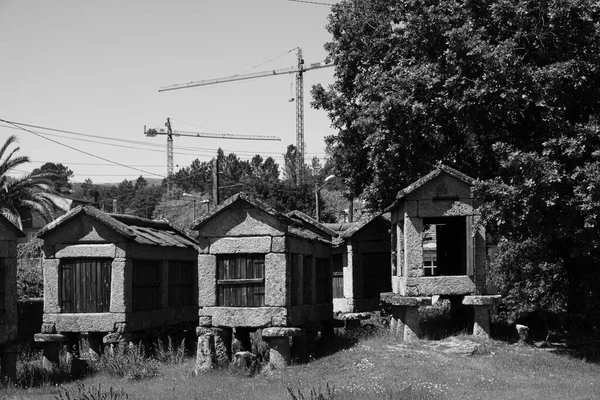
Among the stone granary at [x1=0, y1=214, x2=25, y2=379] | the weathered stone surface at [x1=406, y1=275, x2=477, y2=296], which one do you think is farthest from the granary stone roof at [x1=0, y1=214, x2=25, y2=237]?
the weathered stone surface at [x1=406, y1=275, x2=477, y2=296]

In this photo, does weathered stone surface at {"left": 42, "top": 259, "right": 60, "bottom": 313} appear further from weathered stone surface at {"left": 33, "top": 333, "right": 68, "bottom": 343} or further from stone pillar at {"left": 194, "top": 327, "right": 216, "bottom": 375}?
stone pillar at {"left": 194, "top": 327, "right": 216, "bottom": 375}

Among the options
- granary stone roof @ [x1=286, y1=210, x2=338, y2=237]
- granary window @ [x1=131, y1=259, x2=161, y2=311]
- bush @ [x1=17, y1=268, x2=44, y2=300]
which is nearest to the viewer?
granary window @ [x1=131, y1=259, x2=161, y2=311]

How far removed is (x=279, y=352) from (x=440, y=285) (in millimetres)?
4383

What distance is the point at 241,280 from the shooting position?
18859 millimetres

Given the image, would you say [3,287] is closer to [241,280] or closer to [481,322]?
[241,280]

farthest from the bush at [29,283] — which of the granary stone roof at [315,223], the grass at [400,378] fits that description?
the grass at [400,378]

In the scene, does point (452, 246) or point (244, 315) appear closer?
point (244, 315)

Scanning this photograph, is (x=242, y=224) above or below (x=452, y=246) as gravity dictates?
above

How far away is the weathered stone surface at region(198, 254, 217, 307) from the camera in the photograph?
19.0 metres

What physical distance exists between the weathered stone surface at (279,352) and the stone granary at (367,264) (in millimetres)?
8238

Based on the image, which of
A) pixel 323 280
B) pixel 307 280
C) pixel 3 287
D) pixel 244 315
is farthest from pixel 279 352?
pixel 3 287

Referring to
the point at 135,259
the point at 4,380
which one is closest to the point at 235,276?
the point at 135,259

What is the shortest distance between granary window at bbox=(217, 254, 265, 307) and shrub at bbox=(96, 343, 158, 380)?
226 centimetres

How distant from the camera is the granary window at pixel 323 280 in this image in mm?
22547
